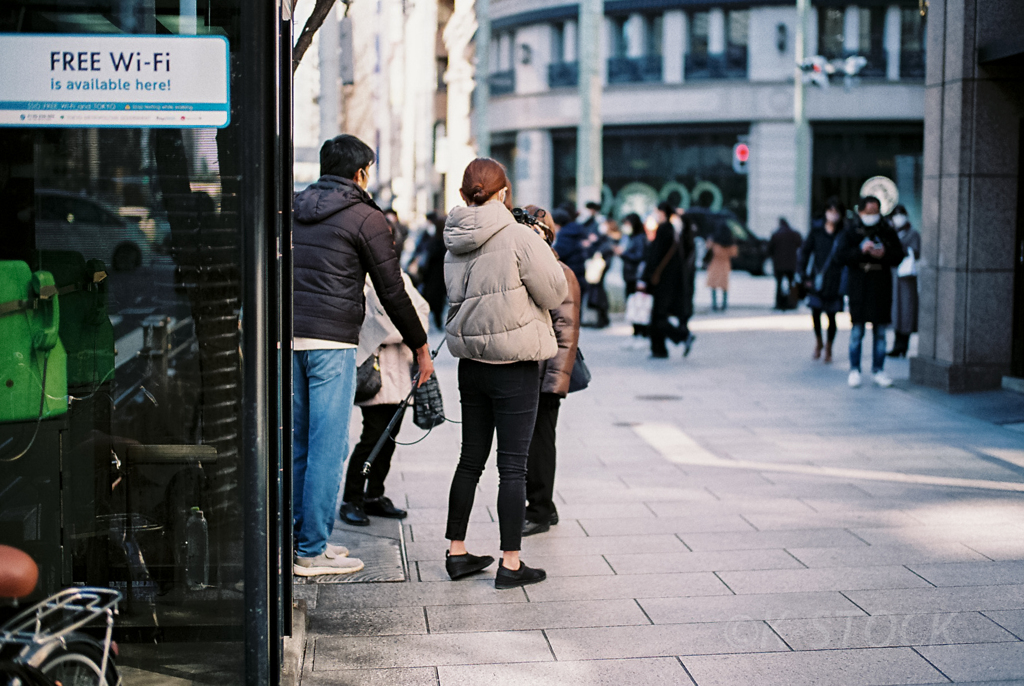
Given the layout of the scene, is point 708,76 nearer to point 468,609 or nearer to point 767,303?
point 767,303

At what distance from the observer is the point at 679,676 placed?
14.8 ft

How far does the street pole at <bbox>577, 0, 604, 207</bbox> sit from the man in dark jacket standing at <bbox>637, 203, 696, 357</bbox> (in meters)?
18.6

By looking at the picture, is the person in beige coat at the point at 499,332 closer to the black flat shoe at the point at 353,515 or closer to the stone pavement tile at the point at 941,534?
the black flat shoe at the point at 353,515

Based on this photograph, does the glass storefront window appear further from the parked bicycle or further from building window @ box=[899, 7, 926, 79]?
building window @ box=[899, 7, 926, 79]

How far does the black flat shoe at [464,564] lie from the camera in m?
5.75

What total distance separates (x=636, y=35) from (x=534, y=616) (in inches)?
1576

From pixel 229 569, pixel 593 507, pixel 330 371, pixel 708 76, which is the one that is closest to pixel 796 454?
pixel 593 507

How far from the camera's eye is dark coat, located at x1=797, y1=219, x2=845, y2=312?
13.4 metres

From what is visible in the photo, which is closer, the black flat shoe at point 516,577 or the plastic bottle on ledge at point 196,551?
the plastic bottle on ledge at point 196,551

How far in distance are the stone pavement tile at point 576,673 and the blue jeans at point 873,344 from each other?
7813 mm

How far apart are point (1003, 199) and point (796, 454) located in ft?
13.9

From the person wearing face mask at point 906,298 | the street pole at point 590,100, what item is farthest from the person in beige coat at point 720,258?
the street pole at point 590,100

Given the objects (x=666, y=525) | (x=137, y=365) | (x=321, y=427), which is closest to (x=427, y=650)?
(x=321, y=427)

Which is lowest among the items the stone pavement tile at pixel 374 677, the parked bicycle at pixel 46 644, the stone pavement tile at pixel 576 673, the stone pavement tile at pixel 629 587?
the stone pavement tile at pixel 374 677
